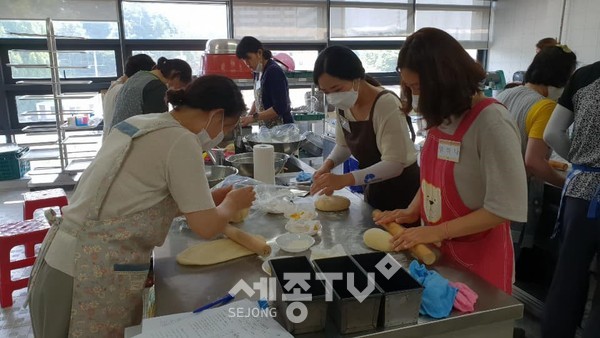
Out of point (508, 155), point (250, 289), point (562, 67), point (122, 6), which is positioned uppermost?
point (122, 6)

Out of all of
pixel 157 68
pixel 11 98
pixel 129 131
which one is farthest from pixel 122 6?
pixel 129 131

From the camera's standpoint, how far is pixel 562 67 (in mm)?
2307

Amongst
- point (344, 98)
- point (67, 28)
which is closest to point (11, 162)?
point (67, 28)

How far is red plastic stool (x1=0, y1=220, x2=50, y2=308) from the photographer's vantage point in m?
2.64

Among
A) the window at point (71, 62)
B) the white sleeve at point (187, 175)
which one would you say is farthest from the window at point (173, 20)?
the white sleeve at point (187, 175)

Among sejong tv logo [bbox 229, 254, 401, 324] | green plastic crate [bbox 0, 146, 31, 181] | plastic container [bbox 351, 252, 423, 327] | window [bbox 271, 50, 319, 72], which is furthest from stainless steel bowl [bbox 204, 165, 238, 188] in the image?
window [bbox 271, 50, 319, 72]

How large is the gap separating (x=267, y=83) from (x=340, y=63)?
159cm

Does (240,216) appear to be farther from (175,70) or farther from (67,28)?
(67,28)

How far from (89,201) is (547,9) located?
645cm

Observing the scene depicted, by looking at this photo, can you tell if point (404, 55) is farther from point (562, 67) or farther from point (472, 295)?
point (562, 67)

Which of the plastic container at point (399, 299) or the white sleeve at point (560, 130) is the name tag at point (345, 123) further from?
the plastic container at point (399, 299)

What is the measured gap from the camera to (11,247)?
268 cm

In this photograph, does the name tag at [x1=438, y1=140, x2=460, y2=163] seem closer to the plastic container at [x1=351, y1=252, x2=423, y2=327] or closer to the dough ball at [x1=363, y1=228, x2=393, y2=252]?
the dough ball at [x1=363, y1=228, x2=393, y2=252]

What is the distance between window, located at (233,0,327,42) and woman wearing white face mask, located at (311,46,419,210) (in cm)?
408
